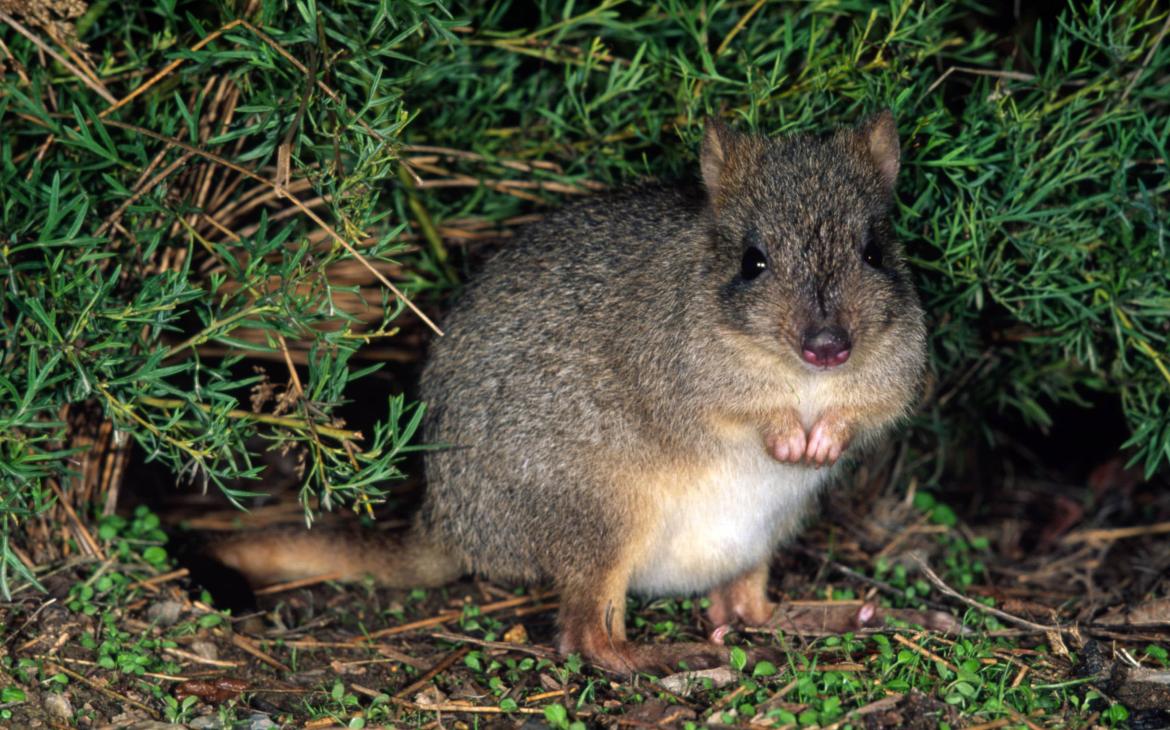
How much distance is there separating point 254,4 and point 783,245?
2003 millimetres

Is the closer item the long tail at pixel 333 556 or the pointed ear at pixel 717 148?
the pointed ear at pixel 717 148

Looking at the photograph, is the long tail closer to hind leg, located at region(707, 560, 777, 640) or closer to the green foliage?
the green foliage

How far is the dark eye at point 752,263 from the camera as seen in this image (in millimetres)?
4129

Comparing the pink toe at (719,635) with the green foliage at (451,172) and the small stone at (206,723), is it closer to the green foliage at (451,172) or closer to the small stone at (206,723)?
the green foliage at (451,172)

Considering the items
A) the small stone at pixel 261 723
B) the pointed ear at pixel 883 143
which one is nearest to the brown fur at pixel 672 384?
the pointed ear at pixel 883 143

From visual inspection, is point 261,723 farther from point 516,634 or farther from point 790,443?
point 790,443

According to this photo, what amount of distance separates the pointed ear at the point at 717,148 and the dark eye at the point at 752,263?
0.32 metres

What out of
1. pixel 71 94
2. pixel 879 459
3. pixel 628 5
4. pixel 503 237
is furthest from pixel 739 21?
pixel 71 94

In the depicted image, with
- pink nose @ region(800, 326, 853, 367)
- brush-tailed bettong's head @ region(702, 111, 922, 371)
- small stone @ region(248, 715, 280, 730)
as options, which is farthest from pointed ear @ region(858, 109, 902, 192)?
small stone @ region(248, 715, 280, 730)

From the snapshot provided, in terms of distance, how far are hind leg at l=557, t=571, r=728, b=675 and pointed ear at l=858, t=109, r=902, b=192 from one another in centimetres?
172

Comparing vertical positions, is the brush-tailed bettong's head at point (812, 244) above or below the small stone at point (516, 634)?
above

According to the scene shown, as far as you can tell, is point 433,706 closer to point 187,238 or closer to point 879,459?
point 187,238

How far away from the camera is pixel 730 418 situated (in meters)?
4.34

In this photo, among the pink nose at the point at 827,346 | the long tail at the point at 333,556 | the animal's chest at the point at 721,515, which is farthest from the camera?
the long tail at the point at 333,556
